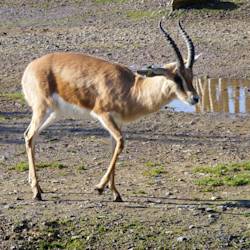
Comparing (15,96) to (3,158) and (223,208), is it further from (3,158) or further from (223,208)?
(223,208)

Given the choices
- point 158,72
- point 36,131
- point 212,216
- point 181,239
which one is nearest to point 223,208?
point 212,216

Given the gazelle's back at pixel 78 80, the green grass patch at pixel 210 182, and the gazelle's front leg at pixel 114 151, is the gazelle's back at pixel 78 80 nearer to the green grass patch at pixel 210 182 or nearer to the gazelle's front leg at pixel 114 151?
the gazelle's front leg at pixel 114 151

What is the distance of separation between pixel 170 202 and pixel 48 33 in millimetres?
14611

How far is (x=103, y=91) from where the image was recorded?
9688 millimetres

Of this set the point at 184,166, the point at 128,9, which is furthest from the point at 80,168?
the point at 128,9

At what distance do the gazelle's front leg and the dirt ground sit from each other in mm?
150

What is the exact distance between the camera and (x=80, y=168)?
Answer: 1112 centimetres

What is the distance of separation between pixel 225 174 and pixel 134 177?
107cm

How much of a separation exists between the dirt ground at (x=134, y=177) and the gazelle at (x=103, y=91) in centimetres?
48

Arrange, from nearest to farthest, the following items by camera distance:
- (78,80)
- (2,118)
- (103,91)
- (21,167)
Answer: (103,91) < (78,80) < (21,167) < (2,118)

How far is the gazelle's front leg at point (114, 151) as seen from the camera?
950 cm

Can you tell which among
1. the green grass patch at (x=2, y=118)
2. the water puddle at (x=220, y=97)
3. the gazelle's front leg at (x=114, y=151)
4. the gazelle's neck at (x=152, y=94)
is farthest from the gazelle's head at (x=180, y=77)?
the green grass patch at (x=2, y=118)

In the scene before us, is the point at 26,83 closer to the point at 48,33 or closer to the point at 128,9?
the point at 48,33

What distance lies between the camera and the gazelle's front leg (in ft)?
31.2
